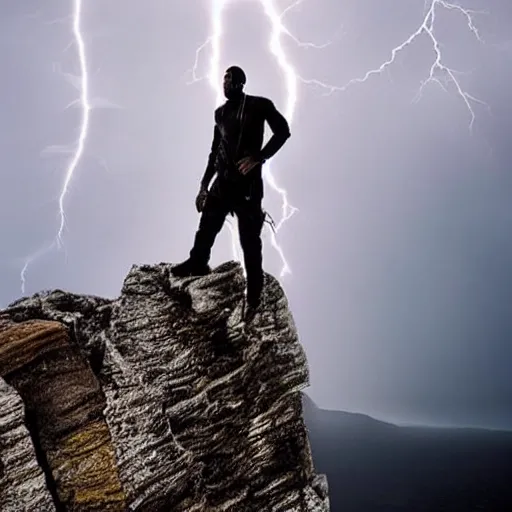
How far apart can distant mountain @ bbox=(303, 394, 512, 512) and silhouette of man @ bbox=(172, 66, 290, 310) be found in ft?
261

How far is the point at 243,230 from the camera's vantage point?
8.75m

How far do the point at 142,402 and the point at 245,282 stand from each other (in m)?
3.07

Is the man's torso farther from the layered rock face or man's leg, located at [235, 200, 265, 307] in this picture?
the layered rock face

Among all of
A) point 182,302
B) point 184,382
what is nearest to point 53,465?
point 184,382

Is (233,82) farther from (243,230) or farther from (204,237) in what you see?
(204,237)

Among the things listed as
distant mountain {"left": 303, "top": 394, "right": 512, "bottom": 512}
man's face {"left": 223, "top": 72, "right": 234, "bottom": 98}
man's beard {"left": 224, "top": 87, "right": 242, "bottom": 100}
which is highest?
man's face {"left": 223, "top": 72, "right": 234, "bottom": 98}

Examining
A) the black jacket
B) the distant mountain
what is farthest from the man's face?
the distant mountain

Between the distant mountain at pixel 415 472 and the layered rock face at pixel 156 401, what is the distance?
260 ft

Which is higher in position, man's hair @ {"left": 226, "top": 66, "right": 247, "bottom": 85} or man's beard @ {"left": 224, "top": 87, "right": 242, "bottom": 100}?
man's hair @ {"left": 226, "top": 66, "right": 247, "bottom": 85}

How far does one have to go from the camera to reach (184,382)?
7.29 m

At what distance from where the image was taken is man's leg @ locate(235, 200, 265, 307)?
28.2 ft

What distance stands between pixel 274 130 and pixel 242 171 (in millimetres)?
1079

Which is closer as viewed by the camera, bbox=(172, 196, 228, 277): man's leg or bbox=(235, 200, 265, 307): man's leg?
bbox=(235, 200, 265, 307): man's leg

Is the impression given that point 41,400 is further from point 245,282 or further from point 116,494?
point 245,282
